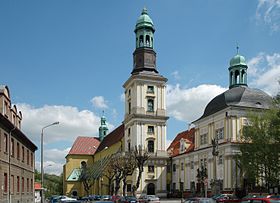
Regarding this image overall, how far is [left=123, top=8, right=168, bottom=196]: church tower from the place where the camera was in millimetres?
72188

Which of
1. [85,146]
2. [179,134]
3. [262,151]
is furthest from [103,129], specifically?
[262,151]

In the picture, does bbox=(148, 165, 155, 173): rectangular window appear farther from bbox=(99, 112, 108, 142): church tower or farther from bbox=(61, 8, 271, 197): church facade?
bbox=(99, 112, 108, 142): church tower

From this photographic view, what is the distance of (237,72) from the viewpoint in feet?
217

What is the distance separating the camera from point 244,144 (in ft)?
166

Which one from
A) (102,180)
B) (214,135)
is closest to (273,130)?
(214,135)

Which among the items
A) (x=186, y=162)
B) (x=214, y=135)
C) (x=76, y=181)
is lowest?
(x=76, y=181)

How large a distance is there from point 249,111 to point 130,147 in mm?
23834

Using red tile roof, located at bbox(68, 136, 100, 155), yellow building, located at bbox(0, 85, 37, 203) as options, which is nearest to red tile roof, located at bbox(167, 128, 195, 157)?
yellow building, located at bbox(0, 85, 37, 203)

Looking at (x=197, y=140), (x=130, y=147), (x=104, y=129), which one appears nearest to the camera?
(x=197, y=140)

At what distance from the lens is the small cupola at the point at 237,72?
6569cm

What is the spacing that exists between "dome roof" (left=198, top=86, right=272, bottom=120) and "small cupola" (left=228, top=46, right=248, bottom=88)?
4021mm

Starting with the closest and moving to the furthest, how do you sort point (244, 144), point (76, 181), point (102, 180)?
point (244, 144) < point (102, 180) < point (76, 181)

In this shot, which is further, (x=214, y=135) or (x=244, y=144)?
(x=214, y=135)

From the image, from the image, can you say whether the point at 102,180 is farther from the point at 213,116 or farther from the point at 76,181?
the point at 213,116
